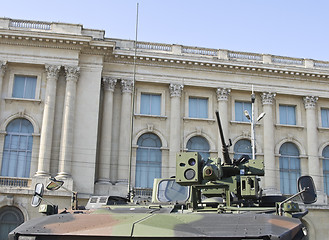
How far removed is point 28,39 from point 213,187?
24.2 meters

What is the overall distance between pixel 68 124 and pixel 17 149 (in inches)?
138

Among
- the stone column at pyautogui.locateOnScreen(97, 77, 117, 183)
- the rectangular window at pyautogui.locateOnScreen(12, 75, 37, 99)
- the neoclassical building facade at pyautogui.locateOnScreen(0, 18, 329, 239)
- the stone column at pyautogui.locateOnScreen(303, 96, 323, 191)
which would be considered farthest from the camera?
the stone column at pyautogui.locateOnScreen(303, 96, 323, 191)

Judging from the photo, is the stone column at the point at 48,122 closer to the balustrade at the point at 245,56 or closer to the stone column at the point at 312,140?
the balustrade at the point at 245,56

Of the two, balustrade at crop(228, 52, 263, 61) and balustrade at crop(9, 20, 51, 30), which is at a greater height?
balustrade at crop(9, 20, 51, 30)

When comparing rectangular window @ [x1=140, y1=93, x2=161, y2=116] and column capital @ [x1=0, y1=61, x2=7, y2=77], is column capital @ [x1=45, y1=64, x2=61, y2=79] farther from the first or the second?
rectangular window @ [x1=140, y1=93, x2=161, y2=116]

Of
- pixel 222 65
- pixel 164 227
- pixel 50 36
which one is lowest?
pixel 164 227

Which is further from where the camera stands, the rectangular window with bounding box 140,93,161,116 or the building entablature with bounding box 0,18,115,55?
the rectangular window with bounding box 140,93,161,116

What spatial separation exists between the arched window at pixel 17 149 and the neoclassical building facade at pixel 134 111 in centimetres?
6

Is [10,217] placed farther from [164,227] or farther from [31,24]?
[164,227]

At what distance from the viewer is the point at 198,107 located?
33000 mm

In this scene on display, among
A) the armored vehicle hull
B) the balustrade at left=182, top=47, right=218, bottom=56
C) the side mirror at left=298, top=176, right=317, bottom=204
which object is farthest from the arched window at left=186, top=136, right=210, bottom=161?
the armored vehicle hull

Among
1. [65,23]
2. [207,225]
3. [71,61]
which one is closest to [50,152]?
[71,61]

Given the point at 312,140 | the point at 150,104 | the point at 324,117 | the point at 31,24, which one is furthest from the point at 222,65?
the point at 31,24

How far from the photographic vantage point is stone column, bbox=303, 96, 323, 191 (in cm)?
3281
